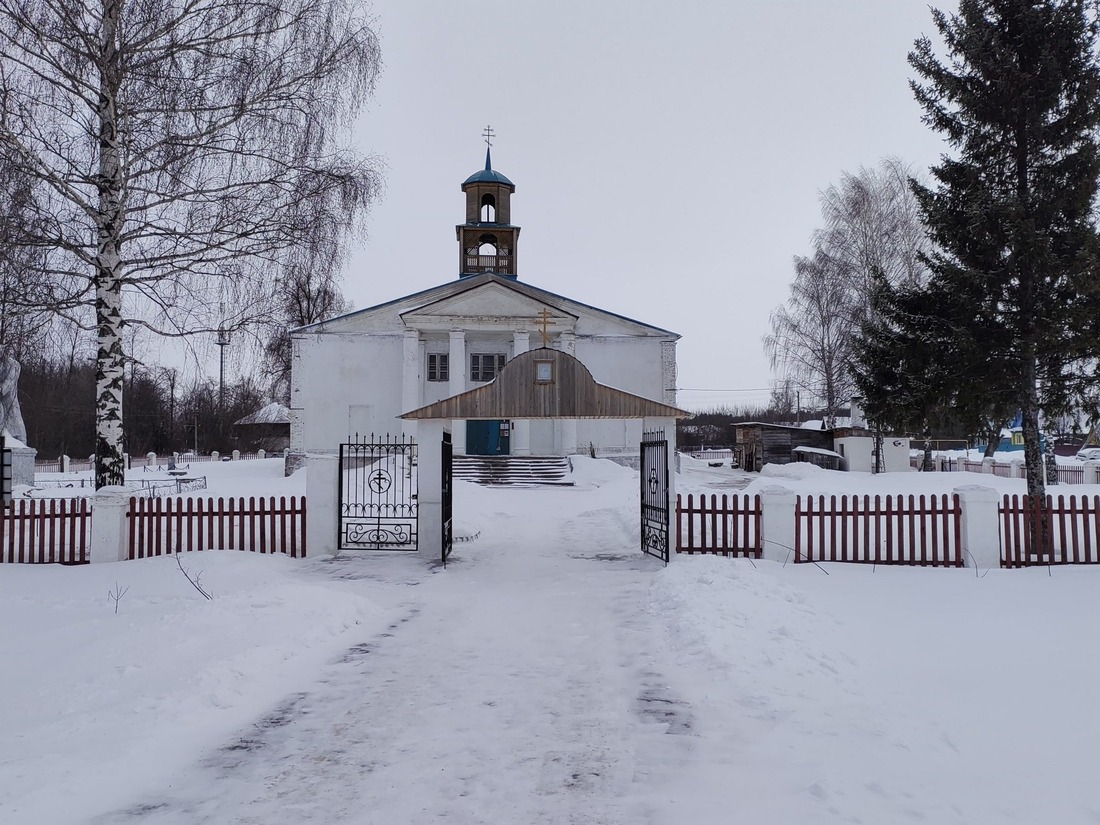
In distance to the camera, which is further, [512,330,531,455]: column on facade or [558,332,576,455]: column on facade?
[558,332,576,455]: column on facade

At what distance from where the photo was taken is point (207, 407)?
183 ft

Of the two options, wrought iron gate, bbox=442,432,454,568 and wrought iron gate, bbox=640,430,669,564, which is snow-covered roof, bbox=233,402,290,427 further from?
wrought iron gate, bbox=640,430,669,564

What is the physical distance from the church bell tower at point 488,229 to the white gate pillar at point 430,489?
74.7ft

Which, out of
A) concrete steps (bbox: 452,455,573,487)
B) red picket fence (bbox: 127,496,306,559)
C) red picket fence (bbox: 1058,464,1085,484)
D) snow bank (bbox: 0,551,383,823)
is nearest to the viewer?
snow bank (bbox: 0,551,383,823)

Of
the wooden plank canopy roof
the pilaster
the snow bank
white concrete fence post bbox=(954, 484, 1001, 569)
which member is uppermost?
the pilaster

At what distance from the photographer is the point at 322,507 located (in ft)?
35.8

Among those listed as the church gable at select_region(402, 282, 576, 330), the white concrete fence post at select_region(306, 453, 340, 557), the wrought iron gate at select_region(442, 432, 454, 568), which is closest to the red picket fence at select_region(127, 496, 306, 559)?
the white concrete fence post at select_region(306, 453, 340, 557)

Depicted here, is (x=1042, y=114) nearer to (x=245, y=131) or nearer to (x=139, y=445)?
(x=245, y=131)

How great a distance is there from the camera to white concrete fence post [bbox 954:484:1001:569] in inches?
391

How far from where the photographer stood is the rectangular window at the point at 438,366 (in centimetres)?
2909

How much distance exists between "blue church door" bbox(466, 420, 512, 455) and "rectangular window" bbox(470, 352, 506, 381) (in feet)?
6.73

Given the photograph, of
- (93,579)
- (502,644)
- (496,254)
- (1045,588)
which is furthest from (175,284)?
(496,254)

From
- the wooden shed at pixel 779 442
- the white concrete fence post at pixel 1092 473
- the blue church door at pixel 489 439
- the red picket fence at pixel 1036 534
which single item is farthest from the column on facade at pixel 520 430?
the white concrete fence post at pixel 1092 473

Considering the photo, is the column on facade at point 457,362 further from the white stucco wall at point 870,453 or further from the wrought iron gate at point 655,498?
the white stucco wall at point 870,453
